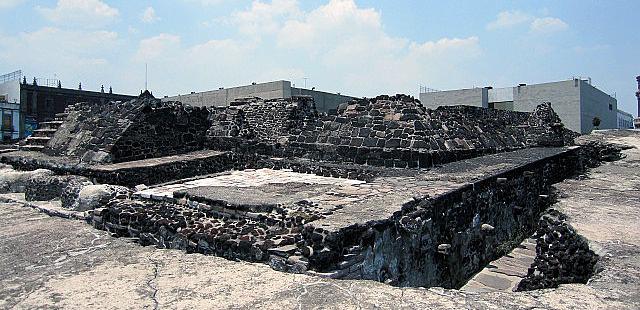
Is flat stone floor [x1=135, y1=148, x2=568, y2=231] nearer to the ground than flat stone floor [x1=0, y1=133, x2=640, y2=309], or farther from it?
farther from it

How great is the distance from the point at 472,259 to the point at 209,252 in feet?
13.0

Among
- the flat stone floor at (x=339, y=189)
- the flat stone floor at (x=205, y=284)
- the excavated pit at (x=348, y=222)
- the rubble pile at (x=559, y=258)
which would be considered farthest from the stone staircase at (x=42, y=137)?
the rubble pile at (x=559, y=258)

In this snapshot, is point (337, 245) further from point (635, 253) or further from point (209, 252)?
point (635, 253)

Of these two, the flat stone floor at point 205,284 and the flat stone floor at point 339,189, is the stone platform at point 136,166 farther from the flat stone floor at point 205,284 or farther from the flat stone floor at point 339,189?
the flat stone floor at point 205,284

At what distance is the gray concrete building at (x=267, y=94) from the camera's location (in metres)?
28.8

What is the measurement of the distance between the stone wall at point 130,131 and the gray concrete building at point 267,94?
17.2 meters

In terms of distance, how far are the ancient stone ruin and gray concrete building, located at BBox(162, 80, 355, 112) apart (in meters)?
15.1

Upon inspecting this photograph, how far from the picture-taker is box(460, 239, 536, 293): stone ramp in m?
5.93

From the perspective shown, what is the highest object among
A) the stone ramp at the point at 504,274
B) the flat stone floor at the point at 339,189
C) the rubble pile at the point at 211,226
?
the flat stone floor at the point at 339,189

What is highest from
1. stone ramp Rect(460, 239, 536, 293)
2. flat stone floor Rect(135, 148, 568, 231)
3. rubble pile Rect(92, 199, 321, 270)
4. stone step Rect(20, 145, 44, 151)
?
stone step Rect(20, 145, 44, 151)

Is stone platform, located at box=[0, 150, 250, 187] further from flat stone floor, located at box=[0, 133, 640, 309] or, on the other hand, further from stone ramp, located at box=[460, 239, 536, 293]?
stone ramp, located at box=[460, 239, 536, 293]

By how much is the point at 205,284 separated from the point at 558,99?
29.6 metres

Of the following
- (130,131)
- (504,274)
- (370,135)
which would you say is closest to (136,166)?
(130,131)

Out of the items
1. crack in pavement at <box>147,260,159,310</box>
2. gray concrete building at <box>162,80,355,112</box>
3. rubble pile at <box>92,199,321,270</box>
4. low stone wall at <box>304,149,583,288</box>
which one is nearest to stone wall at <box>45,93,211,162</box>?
rubble pile at <box>92,199,321,270</box>
